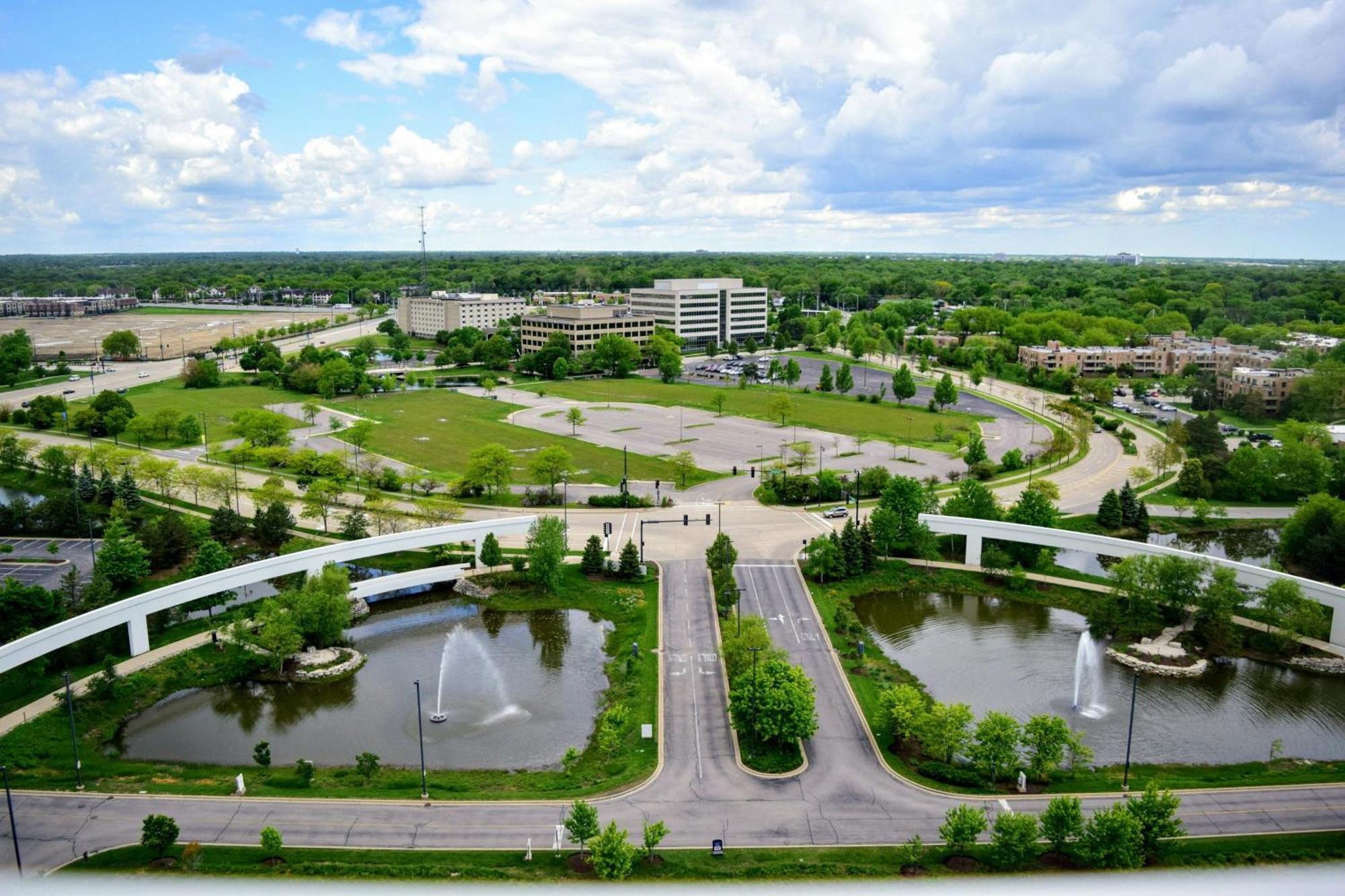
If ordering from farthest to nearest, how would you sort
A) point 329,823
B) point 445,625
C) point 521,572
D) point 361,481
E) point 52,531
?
1. point 361,481
2. point 52,531
3. point 521,572
4. point 445,625
5. point 329,823

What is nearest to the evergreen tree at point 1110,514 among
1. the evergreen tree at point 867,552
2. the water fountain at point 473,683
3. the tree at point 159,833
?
the evergreen tree at point 867,552

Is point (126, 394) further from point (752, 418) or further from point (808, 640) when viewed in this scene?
point (808, 640)

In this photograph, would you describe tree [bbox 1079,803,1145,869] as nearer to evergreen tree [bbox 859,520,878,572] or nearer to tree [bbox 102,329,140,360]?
evergreen tree [bbox 859,520,878,572]

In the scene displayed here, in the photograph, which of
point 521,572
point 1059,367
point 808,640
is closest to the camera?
point 808,640

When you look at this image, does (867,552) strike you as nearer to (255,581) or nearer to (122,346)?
(255,581)

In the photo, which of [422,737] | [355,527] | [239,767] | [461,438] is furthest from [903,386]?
[239,767]

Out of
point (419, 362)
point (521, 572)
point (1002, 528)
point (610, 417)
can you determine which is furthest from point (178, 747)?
point (419, 362)
